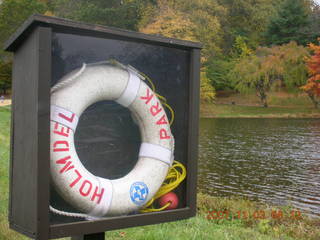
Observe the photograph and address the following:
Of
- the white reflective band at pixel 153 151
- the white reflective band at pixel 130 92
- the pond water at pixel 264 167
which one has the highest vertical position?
the white reflective band at pixel 130 92

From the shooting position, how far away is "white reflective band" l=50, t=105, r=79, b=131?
1771mm

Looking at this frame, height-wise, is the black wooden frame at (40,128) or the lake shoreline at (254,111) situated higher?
the black wooden frame at (40,128)

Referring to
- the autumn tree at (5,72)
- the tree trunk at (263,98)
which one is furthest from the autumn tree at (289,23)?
the autumn tree at (5,72)

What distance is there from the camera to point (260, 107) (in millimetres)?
28812

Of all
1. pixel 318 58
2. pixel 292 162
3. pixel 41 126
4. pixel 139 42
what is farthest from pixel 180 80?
pixel 318 58

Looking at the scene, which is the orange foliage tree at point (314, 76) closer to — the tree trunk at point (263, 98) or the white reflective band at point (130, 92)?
the tree trunk at point (263, 98)

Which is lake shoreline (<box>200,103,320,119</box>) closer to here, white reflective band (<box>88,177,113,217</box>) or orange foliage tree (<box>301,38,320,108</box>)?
orange foliage tree (<box>301,38,320,108</box>)

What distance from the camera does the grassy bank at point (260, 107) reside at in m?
26.5

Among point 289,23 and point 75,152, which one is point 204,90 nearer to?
point 289,23

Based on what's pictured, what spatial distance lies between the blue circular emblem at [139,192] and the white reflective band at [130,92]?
0.36 meters

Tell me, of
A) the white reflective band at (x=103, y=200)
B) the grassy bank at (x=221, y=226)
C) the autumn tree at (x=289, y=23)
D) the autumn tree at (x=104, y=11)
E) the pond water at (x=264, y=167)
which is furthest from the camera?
the autumn tree at (x=289, y=23)

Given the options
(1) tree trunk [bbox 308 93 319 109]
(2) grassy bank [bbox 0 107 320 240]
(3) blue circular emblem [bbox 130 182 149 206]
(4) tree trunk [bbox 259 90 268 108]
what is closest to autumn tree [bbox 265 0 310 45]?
(4) tree trunk [bbox 259 90 268 108]
